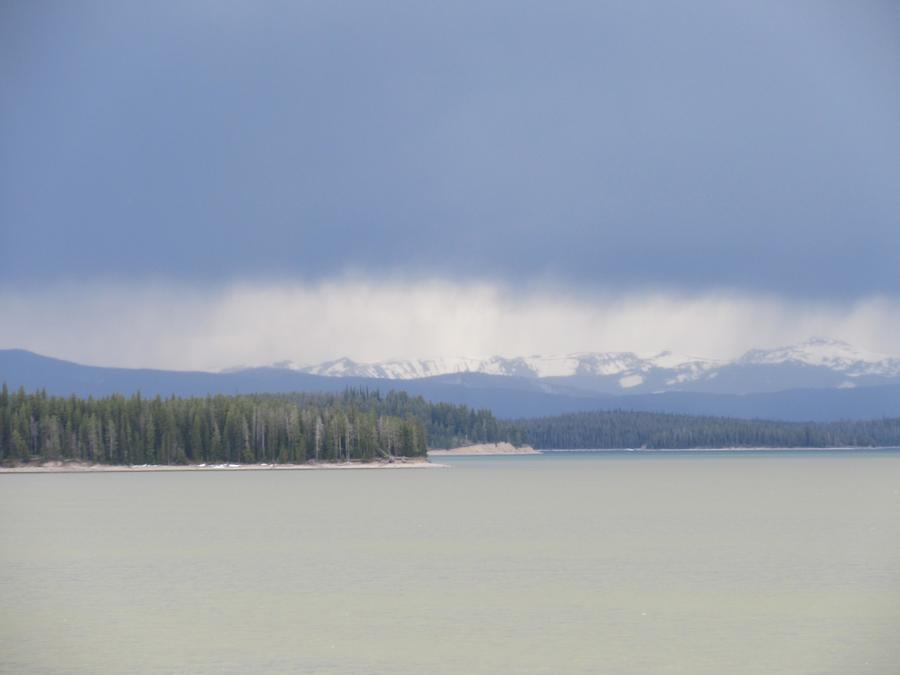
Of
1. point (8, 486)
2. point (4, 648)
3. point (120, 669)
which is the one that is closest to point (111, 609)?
point (4, 648)

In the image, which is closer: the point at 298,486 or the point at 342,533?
the point at 342,533

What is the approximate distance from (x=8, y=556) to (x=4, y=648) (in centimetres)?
3152

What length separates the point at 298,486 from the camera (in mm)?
174375

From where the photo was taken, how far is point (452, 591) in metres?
58.0

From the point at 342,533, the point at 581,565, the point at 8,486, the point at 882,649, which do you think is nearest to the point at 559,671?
the point at 882,649

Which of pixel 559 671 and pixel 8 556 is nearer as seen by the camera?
pixel 559 671

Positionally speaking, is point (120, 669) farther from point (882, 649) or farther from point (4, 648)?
point (882, 649)

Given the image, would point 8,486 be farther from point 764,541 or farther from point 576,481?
point 764,541

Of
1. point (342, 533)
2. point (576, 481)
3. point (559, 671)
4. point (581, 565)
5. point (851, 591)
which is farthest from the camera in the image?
point (576, 481)

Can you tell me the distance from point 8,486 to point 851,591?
144m

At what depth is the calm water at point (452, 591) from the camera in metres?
42.6

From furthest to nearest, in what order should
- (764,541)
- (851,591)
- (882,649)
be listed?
(764,541)
(851,591)
(882,649)

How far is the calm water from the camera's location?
140 feet

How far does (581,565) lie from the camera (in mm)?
68500
